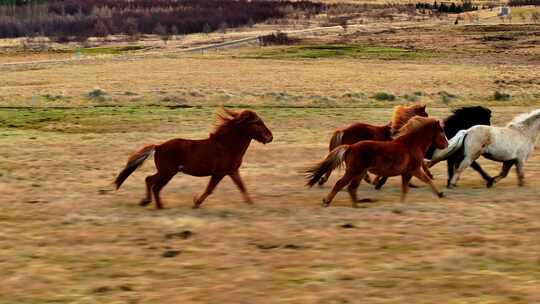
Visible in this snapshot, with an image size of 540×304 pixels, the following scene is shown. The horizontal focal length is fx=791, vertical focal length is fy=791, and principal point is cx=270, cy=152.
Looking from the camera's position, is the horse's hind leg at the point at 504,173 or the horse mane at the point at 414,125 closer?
the horse mane at the point at 414,125

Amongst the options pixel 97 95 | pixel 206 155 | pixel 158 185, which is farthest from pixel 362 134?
pixel 97 95

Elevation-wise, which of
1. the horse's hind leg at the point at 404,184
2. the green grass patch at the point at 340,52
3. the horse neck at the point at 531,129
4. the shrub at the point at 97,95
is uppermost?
the horse neck at the point at 531,129

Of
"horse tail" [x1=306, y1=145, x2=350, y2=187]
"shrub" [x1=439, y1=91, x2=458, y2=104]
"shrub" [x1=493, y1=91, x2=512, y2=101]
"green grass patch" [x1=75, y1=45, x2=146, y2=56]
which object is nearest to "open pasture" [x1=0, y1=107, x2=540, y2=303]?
"horse tail" [x1=306, y1=145, x2=350, y2=187]

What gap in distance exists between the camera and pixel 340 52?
61000mm

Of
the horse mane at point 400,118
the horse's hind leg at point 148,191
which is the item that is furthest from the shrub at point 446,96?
the horse's hind leg at point 148,191

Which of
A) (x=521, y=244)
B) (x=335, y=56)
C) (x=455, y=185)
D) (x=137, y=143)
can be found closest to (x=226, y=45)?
(x=335, y=56)

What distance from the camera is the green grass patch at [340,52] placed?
57.8m

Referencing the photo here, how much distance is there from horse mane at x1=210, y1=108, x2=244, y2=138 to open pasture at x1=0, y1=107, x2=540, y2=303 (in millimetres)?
1076

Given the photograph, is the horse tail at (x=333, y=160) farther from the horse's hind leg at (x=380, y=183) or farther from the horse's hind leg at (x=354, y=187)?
the horse's hind leg at (x=380, y=183)

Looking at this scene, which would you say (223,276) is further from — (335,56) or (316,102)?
(335,56)

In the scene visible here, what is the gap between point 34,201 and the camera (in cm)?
1191

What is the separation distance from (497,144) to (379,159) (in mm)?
2949

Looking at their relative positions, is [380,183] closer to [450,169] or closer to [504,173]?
[450,169]

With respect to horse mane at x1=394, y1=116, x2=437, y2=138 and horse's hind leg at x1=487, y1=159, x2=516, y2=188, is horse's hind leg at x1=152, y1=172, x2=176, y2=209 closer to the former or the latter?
horse mane at x1=394, y1=116, x2=437, y2=138
